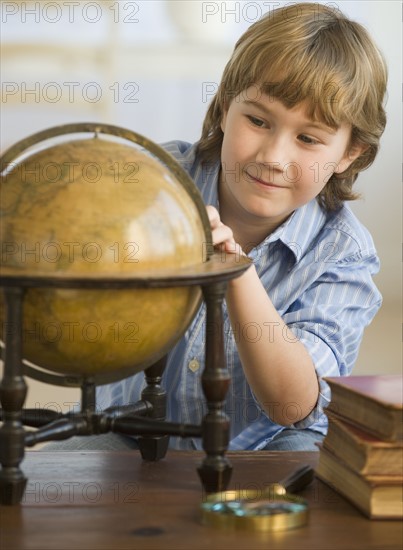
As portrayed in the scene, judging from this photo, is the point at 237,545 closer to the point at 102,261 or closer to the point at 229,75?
the point at 102,261

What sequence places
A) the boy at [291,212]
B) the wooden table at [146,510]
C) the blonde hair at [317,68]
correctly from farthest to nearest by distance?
the blonde hair at [317,68] < the boy at [291,212] < the wooden table at [146,510]

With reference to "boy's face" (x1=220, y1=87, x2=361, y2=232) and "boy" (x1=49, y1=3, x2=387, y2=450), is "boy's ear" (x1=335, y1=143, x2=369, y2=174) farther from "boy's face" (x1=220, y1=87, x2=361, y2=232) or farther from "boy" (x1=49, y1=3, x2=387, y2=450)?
"boy's face" (x1=220, y1=87, x2=361, y2=232)

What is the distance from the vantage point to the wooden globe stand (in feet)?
4.39

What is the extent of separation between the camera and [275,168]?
2.18 metres

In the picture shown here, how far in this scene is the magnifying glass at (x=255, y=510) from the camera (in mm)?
1325

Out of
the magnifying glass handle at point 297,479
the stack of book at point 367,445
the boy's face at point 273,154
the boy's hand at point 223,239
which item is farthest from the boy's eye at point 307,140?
the magnifying glass handle at point 297,479

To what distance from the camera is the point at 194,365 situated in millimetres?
2250

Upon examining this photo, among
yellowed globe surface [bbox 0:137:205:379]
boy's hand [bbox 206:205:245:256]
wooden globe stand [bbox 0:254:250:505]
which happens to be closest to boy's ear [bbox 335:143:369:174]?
boy's hand [bbox 206:205:245:256]

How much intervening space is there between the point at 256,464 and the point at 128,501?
29cm

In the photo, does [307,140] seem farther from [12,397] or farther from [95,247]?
[12,397]

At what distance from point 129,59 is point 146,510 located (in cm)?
434

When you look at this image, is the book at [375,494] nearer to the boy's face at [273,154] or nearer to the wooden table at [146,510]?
the wooden table at [146,510]

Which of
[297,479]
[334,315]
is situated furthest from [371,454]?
[334,315]

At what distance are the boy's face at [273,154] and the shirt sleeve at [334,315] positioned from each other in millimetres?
203
